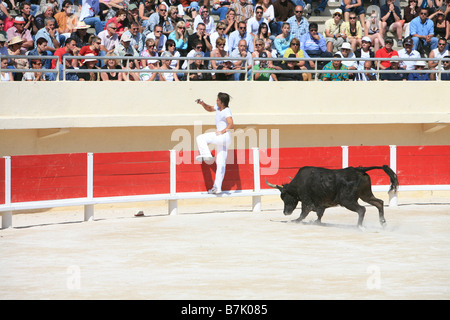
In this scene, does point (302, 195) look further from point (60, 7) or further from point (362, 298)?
point (60, 7)

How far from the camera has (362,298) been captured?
7.41 meters

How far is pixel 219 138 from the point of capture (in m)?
13.3

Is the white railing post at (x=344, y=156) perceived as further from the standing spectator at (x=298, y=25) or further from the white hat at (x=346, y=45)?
the standing spectator at (x=298, y=25)

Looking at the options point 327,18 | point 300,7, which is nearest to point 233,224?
point 300,7

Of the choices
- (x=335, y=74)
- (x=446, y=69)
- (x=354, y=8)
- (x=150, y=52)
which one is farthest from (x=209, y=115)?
(x=446, y=69)

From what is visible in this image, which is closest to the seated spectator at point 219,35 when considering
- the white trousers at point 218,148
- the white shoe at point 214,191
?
the white trousers at point 218,148

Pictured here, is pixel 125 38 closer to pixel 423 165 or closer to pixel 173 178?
pixel 173 178

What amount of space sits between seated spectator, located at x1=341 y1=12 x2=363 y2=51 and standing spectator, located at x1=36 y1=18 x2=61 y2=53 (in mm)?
5350

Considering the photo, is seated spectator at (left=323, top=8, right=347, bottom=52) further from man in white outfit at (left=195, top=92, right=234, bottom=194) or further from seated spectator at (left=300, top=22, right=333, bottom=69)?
man in white outfit at (left=195, top=92, right=234, bottom=194)

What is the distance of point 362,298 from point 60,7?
10.0 meters

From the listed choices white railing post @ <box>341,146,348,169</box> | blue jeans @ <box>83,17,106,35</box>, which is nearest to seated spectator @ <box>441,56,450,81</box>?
white railing post @ <box>341,146,348,169</box>

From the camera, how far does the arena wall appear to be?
45.8 feet

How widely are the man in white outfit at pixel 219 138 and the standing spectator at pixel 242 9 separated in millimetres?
3291

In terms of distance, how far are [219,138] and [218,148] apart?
0.29m
